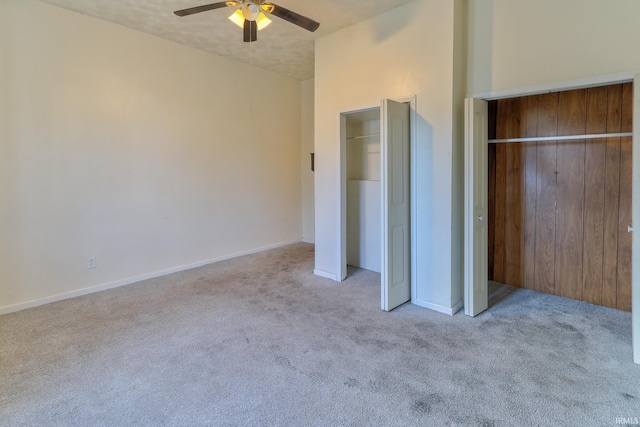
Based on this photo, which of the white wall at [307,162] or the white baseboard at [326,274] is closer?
the white baseboard at [326,274]

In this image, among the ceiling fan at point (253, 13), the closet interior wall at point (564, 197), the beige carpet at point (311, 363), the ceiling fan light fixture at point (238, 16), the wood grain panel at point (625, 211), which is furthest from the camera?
the closet interior wall at point (564, 197)

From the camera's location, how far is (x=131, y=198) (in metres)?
4.18

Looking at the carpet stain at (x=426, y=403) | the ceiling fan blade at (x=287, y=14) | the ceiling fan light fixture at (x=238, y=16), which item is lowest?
the carpet stain at (x=426, y=403)

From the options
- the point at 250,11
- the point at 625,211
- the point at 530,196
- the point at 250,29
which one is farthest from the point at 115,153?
the point at 625,211

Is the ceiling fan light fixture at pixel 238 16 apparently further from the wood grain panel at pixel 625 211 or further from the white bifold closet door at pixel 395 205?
the wood grain panel at pixel 625 211

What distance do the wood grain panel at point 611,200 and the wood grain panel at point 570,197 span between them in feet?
0.61

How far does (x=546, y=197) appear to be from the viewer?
364 centimetres

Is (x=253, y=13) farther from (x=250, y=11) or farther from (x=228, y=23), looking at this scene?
(x=228, y=23)

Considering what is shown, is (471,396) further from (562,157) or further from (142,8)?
(142,8)

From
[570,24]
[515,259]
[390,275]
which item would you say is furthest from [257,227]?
[570,24]

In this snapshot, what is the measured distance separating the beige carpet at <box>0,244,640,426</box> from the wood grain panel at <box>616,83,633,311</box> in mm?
265

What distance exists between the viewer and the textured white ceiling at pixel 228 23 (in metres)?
3.39

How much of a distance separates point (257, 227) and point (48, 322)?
305cm

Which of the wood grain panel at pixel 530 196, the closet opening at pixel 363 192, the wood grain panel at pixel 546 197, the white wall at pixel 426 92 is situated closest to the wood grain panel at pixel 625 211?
the wood grain panel at pixel 546 197
